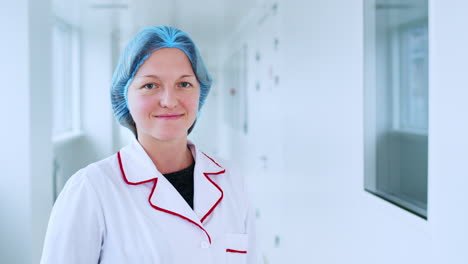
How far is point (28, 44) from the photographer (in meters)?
2.22

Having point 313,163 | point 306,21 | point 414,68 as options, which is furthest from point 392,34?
point 414,68

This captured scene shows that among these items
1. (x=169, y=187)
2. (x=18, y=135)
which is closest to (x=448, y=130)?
(x=169, y=187)

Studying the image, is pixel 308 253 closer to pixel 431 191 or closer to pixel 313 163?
pixel 313 163

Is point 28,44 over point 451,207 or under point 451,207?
over

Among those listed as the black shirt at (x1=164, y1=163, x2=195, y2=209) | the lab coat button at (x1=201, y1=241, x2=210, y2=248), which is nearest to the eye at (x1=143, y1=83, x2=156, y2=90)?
the black shirt at (x1=164, y1=163, x2=195, y2=209)

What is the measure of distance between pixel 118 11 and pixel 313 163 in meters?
3.80

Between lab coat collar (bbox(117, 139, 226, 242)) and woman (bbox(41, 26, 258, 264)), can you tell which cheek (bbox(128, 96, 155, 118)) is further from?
lab coat collar (bbox(117, 139, 226, 242))

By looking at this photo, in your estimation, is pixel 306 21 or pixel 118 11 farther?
pixel 118 11

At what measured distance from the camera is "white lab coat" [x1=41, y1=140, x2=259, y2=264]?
0.94 meters

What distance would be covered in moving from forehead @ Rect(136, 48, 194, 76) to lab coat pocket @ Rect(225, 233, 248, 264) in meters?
0.48

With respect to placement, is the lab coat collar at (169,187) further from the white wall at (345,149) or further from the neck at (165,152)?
the white wall at (345,149)

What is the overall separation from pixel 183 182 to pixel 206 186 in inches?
2.9

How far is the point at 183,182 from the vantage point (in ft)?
3.84

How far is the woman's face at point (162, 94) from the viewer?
105 cm
